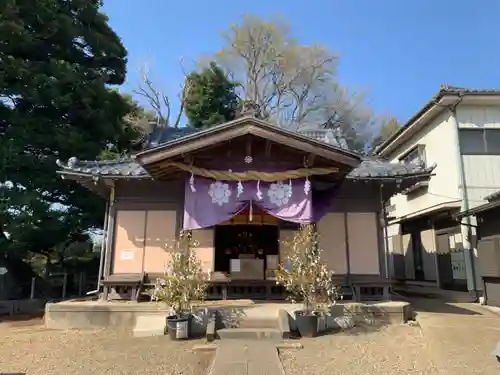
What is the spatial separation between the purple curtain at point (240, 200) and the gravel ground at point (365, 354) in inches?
116

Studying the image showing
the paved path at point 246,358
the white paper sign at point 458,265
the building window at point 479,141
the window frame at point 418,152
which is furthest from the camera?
the window frame at point 418,152

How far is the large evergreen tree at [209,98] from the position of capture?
2690 cm

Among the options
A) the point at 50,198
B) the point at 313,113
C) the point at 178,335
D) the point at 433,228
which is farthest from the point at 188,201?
the point at 313,113

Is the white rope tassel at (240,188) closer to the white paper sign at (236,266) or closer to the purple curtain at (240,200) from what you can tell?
the purple curtain at (240,200)

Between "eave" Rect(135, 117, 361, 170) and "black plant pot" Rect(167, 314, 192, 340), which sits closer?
"black plant pot" Rect(167, 314, 192, 340)

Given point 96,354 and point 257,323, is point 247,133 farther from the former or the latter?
point 96,354

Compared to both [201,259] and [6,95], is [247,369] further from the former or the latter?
[6,95]

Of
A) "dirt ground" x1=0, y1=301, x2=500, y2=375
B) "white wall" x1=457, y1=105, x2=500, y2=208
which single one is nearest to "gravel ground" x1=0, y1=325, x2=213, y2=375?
"dirt ground" x1=0, y1=301, x2=500, y2=375

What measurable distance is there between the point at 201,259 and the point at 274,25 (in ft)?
83.3

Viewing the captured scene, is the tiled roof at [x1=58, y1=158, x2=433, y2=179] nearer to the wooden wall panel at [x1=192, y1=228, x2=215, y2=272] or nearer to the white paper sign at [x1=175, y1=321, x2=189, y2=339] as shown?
the wooden wall panel at [x1=192, y1=228, x2=215, y2=272]

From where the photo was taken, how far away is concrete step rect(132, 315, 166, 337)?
26.5 ft

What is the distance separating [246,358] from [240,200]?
4.18m

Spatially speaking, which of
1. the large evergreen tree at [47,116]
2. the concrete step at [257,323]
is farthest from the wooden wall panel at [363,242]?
the large evergreen tree at [47,116]

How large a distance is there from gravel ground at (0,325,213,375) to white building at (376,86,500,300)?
36.6 feet
